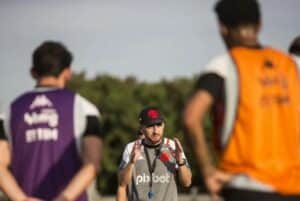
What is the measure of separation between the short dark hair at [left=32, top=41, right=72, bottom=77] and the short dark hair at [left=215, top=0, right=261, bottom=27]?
1.11 meters

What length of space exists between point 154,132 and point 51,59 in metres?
6.03

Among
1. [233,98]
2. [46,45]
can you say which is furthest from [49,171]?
[233,98]

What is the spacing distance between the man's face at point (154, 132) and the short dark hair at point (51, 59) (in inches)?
234

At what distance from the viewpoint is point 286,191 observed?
7766 millimetres

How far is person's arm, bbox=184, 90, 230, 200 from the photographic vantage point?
7.53 m

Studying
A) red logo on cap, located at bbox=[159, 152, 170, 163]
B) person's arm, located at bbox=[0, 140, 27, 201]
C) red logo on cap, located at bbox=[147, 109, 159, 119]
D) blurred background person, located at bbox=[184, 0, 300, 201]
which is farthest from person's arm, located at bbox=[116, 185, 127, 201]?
blurred background person, located at bbox=[184, 0, 300, 201]

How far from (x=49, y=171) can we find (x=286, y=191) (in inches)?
64.0

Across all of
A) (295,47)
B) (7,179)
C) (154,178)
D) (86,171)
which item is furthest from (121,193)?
(86,171)

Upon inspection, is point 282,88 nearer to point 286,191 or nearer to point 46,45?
point 286,191

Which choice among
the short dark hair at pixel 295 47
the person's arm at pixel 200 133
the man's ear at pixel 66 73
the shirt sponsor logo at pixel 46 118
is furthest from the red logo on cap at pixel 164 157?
the person's arm at pixel 200 133

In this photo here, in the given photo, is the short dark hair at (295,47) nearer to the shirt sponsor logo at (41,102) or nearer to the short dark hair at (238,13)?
the short dark hair at (238,13)

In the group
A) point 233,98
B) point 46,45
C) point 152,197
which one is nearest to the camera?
point 233,98

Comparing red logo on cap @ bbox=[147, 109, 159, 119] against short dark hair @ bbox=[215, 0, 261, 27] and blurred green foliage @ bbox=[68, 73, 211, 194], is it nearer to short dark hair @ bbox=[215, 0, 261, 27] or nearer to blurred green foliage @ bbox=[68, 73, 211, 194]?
short dark hair @ bbox=[215, 0, 261, 27]

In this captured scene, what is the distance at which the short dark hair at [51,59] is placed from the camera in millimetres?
8125
